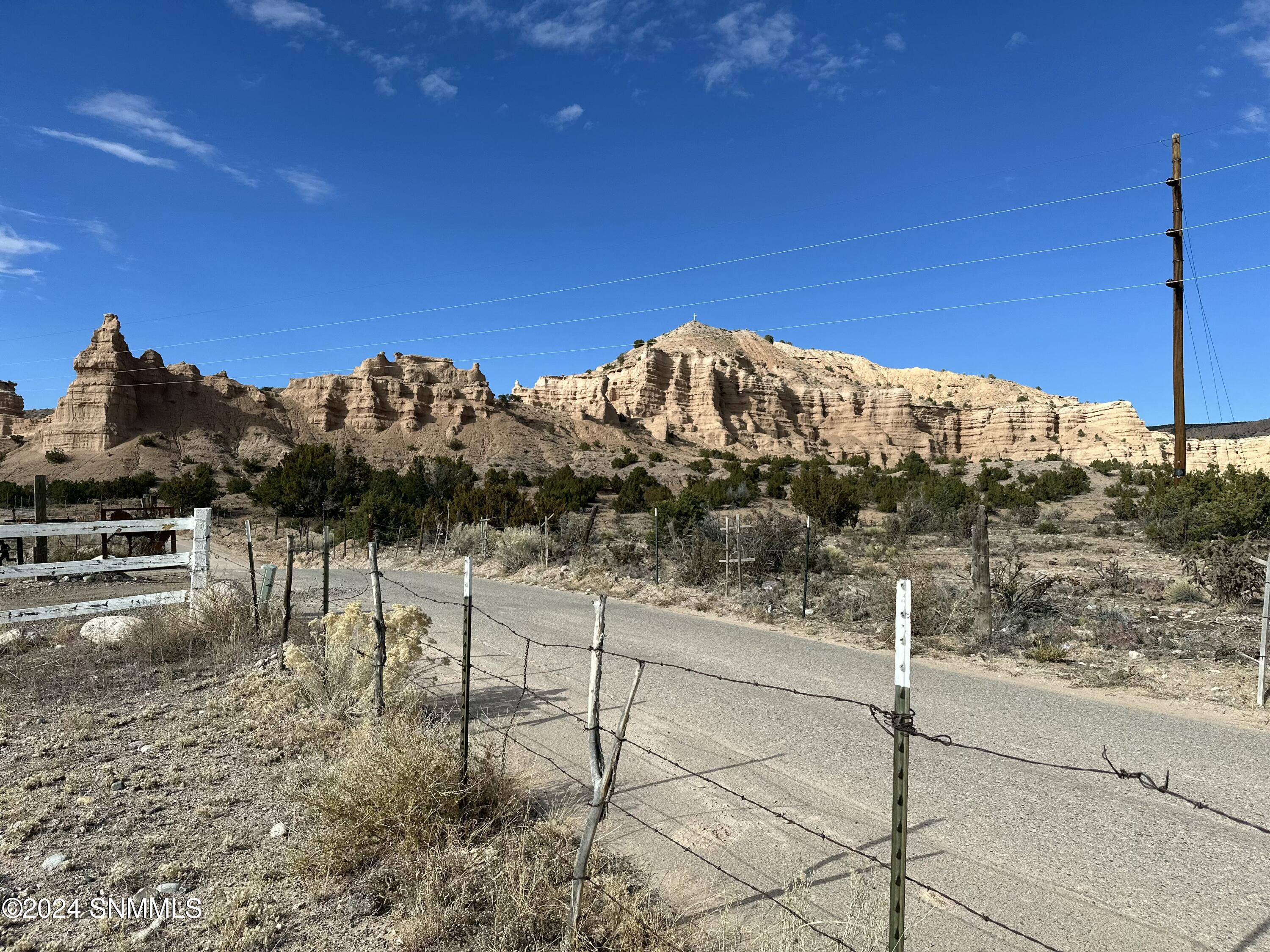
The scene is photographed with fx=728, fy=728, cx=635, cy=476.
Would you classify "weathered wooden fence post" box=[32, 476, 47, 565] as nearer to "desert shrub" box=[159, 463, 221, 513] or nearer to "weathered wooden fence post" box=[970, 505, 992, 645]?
"weathered wooden fence post" box=[970, 505, 992, 645]

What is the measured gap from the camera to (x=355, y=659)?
732 cm

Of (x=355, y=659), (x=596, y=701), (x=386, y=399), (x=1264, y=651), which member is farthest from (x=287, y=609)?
(x=386, y=399)

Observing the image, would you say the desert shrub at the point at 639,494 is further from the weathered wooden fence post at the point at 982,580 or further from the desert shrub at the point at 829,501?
the weathered wooden fence post at the point at 982,580

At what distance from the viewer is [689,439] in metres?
82.8

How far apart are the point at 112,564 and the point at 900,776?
10.3 m

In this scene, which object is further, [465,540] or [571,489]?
[571,489]

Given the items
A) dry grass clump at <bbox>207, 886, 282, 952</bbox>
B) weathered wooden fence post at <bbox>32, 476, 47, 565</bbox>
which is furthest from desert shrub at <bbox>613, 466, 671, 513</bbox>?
dry grass clump at <bbox>207, 886, 282, 952</bbox>

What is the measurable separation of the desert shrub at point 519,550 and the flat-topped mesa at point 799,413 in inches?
2270

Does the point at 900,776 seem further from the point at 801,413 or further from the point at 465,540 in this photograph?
the point at 801,413

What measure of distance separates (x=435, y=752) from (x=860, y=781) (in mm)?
3276

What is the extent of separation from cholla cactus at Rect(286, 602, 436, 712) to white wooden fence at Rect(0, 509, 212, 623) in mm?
2739

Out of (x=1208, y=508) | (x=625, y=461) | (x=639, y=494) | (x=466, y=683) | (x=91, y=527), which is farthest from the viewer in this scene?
(x=625, y=461)

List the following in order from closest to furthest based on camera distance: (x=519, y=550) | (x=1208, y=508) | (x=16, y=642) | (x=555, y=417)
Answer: (x=16, y=642)
(x=1208, y=508)
(x=519, y=550)
(x=555, y=417)

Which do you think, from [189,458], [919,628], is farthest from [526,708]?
[189,458]
